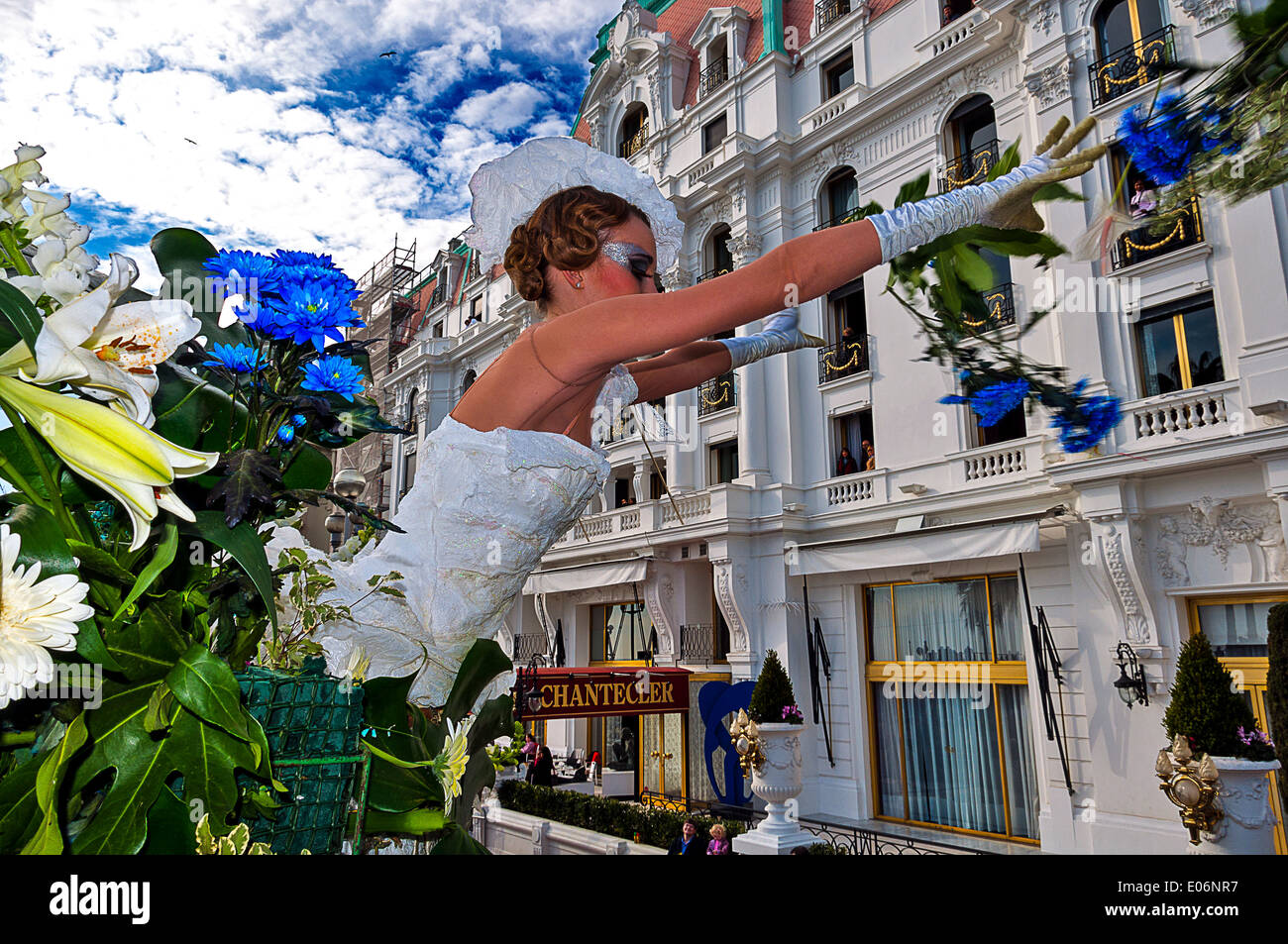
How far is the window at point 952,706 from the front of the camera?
9.69m

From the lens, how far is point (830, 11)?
12.8 meters

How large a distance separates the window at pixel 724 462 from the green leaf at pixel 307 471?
41.4ft

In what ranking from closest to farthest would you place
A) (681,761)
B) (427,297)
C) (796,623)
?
(796,623)
(681,761)
(427,297)

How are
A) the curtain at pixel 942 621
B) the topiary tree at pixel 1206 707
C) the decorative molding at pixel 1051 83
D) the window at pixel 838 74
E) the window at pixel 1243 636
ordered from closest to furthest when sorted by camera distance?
the topiary tree at pixel 1206 707 → the window at pixel 1243 636 → the decorative molding at pixel 1051 83 → the curtain at pixel 942 621 → the window at pixel 838 74

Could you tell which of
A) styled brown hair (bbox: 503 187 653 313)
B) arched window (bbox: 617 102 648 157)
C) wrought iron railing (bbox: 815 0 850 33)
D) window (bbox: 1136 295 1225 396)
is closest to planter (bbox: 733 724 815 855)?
window (bbox: 1136 295 1225 396)

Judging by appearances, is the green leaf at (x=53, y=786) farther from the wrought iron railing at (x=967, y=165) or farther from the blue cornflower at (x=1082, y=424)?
the wrought iron railing at (x=967, y=165)

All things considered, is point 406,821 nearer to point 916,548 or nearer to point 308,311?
point 308,311

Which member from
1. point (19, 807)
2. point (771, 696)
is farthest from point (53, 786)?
point (771, 696)

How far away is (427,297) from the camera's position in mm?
22453

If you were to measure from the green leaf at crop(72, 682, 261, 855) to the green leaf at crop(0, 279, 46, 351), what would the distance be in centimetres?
27

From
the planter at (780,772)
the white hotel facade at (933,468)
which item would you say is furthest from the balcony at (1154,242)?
the planter at (780,772)

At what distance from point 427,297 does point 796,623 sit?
15333 millimetres
